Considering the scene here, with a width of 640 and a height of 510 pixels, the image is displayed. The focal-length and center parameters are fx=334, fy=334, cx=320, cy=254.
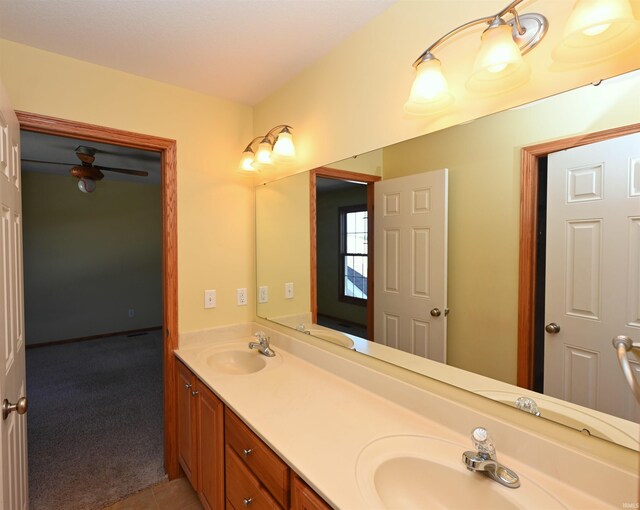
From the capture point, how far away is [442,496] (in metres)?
0.93

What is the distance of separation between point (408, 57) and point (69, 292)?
557 centimetres

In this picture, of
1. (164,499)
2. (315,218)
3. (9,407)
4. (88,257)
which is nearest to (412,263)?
(315,218)

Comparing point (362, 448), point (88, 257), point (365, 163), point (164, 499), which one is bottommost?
point (164, 499)

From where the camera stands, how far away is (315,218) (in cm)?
187

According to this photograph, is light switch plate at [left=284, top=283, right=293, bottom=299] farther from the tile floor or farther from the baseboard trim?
the baseboard trim

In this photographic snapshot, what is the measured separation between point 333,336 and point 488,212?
3.10 feet

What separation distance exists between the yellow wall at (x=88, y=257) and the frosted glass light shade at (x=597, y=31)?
538 centimetres

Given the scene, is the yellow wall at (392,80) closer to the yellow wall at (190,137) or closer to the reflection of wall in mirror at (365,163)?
the reflection of wall in mirror at (365,163)

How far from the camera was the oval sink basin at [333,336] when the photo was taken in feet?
5.21

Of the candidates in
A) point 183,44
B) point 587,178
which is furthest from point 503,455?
point 183,44

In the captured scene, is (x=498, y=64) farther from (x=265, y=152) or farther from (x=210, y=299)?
(x=210, y=299)

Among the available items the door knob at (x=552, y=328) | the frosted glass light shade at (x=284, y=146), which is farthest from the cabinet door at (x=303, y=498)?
the frosted glass light shade at (x=284, y=146)

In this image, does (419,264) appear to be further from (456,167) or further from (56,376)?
(56,376)

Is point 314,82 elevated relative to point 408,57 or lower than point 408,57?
elevated
